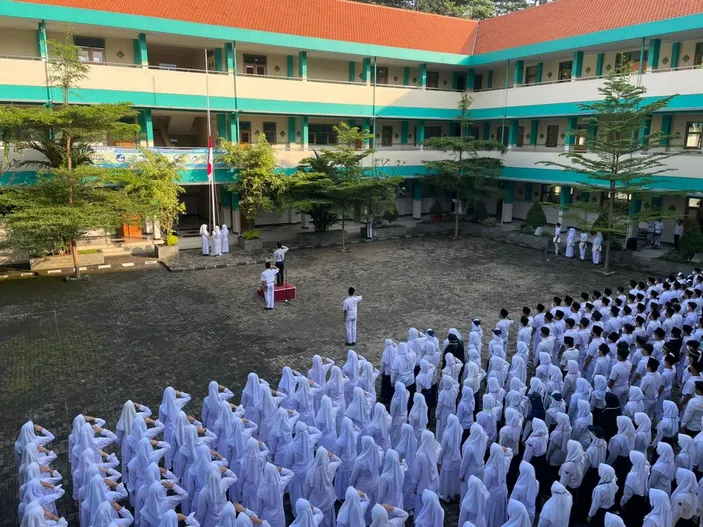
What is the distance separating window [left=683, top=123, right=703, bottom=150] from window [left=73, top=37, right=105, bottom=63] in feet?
71.3

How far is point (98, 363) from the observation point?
10133 mm

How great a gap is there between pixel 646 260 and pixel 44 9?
21.2 m

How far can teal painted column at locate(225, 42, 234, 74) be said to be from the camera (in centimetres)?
2081

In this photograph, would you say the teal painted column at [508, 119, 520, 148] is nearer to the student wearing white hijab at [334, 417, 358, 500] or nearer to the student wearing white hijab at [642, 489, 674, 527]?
the student wearing white hijab at [334, 417, 358, 500]

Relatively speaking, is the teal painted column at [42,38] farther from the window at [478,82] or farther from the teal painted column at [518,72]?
the window at [478,82]

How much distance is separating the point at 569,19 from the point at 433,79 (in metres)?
7.04

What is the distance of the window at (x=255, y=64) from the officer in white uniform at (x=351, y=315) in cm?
1565

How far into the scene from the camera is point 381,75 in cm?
2633

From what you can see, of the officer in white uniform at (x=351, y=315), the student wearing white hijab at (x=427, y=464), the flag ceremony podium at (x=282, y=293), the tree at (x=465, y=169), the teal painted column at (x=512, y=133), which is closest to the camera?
the student wearing white hijab at (x=427, y=464)

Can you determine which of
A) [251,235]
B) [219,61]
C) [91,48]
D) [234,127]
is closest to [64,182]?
[251,235]

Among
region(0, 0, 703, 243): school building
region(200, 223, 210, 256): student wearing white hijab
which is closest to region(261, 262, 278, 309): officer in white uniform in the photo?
region(200, 223, 210, 256): student wearing white hijab

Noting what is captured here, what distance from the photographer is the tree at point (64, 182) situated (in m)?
14.4

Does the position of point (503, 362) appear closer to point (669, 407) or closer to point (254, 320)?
point (669, 407)

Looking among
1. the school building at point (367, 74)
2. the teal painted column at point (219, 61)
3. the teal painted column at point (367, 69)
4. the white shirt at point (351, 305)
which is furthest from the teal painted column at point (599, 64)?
the white shirt at point (351, 305)
